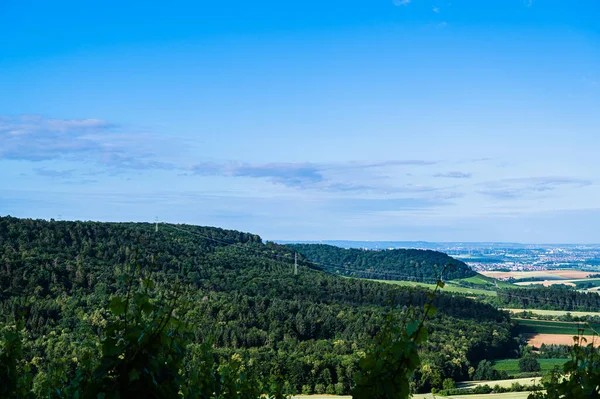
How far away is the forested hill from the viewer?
337ft

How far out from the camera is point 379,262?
118 meters

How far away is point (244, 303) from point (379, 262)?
61521mm

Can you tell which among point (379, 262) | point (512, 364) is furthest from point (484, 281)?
point (512, 364)

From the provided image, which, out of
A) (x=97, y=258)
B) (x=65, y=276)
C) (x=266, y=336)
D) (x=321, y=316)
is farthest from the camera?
(x=97, y=258)

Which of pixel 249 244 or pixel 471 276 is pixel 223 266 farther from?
pixel 471 276

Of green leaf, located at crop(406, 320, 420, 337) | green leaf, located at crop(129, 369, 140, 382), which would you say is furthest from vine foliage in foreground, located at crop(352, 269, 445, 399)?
green leaf, located at crop(129, 369, 140, 382)

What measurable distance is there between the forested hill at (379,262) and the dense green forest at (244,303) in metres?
23.8

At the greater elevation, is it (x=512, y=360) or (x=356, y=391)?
(x=356, y=391)

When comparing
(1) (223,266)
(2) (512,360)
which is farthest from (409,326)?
(1) (223,266)

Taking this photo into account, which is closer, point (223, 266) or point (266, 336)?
point (266, 336)

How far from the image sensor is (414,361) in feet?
12.0

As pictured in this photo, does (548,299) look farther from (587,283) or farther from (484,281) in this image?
(587,283)

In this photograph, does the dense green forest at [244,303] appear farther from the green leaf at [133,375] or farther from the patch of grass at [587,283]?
the patch of grass at [587,283]

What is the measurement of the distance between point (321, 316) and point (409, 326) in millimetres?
59552
